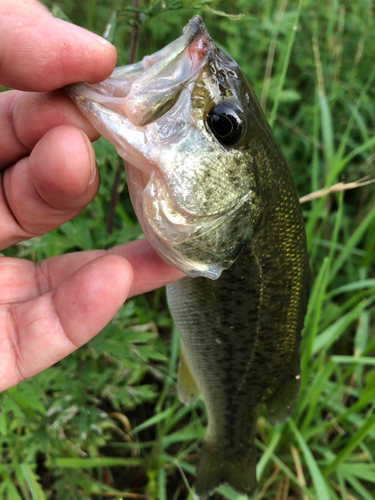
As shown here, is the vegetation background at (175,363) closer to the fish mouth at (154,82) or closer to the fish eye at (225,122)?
the fish mouth at (154,82)

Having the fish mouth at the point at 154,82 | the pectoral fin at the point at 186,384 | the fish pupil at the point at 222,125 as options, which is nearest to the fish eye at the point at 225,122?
the fish pupil at the point at 222,125

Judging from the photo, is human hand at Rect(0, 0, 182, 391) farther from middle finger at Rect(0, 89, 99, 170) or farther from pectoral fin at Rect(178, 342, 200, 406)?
pectoral fin at Rect(178, 342, 200, 406)

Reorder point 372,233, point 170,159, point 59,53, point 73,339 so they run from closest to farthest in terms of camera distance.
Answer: point 59,53 < point 170,159 < point 73,339 < point 372,233

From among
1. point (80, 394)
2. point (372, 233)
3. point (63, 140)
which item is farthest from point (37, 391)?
point (372, 233)

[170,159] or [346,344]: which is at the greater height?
[170,159]

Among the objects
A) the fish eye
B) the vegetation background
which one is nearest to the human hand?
the vegetation background

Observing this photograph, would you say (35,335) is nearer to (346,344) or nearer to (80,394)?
(80,394)

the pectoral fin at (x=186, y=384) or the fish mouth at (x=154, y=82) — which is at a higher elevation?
the fish mouth at (x=154, y=82)


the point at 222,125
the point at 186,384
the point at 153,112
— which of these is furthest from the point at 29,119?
the point at 186,384
